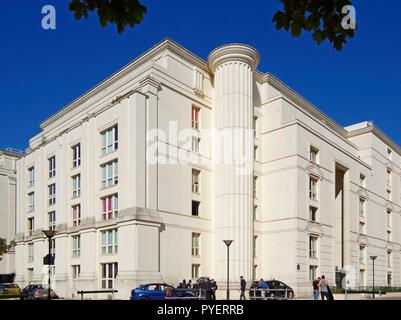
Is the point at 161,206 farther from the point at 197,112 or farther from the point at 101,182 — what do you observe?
the point at 197,112

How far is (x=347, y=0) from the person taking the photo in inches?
230

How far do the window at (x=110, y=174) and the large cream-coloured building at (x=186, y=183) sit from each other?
6.5 inches

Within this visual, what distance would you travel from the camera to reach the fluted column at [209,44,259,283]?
3922 cm

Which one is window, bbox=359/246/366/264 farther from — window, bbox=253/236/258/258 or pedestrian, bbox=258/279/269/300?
pedestrian, bbox=258/279/269/300

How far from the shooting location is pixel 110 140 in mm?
39688

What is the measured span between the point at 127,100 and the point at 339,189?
2883cm

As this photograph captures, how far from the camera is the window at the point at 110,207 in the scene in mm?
37844

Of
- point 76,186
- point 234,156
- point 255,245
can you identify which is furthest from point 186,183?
point 76,186

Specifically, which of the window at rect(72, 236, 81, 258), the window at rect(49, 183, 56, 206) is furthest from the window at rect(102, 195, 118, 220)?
the window at rect(49, 183, 56, 206)

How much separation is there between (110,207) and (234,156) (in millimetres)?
11694

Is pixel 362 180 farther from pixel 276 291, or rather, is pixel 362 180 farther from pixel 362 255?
pixel 276 291

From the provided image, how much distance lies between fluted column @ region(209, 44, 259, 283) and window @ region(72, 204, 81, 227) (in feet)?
42.1

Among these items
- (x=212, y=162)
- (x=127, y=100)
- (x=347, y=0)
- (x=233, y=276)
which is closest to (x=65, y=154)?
(x=127, y=100)
